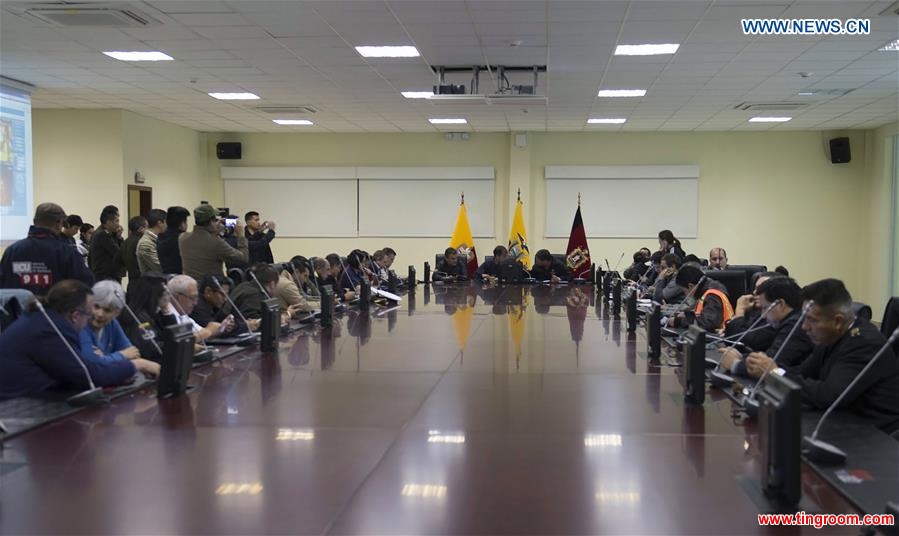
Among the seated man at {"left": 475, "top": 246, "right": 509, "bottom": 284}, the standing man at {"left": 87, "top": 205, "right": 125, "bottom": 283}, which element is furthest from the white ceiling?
the seated man at {"left": 475, "top": 246, "right": 509, "bottom": 284}

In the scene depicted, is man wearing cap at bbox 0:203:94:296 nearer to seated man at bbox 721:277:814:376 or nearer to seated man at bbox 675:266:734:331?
seated man at bbox 721:277:814:376

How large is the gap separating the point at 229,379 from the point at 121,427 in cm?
96

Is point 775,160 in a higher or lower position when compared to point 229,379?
higher

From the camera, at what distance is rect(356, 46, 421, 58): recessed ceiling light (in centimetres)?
759

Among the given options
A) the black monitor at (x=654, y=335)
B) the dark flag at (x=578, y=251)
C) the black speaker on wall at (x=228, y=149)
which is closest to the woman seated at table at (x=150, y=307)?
the black monitor at (x=654, y=335)

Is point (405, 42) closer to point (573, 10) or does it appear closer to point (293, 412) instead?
point (573, 10)

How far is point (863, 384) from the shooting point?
2.86 meters

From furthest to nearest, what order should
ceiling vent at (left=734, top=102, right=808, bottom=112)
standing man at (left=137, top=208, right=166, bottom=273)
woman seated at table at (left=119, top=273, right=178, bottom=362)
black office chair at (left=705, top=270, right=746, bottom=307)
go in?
ceiling vent at (left=734, top=102, right=808, bottom=112)
black office chair at (left=705, top=270, right=746, bottom=307)
standing man at (left=137, top=208, right=166, bottom=273)
woman seated at table at (left=119, top=273, right=178, bottom=362)

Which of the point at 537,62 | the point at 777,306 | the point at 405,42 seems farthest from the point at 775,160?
the point at 777,306

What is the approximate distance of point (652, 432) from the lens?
2.78 m

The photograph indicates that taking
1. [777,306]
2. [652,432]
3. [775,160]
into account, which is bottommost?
[652,432]

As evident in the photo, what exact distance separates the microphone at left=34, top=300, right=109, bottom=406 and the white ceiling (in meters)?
3.70

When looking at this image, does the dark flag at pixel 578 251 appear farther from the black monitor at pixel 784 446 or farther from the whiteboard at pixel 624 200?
the black monitor at pixel 784 446

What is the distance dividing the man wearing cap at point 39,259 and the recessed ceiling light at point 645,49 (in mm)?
4980
